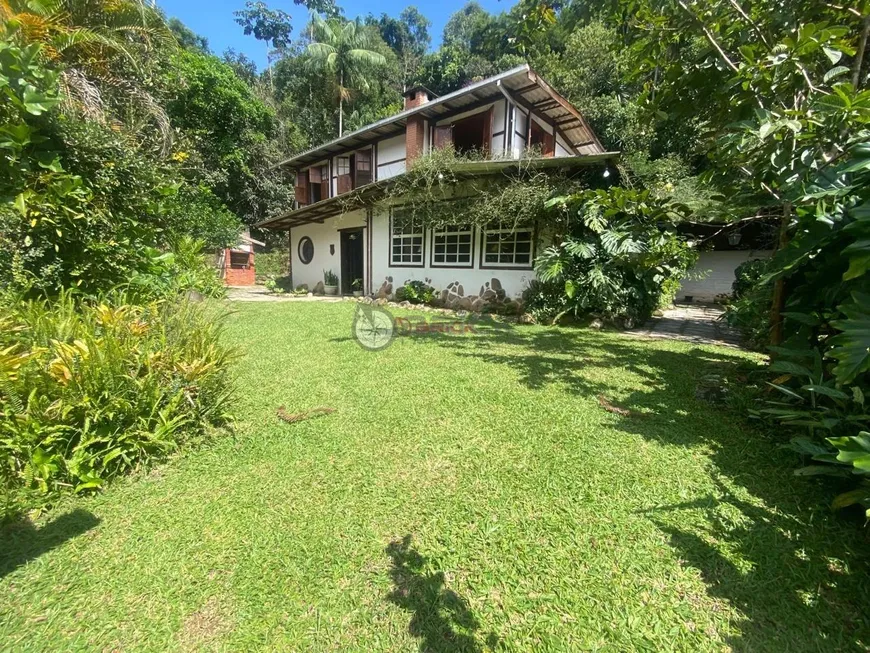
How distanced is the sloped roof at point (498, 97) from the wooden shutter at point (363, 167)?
1.41 feet

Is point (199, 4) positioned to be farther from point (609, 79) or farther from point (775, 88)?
point (775, 88)

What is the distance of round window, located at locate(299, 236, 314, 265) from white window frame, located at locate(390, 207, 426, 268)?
4.98m

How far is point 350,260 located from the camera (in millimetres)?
14070

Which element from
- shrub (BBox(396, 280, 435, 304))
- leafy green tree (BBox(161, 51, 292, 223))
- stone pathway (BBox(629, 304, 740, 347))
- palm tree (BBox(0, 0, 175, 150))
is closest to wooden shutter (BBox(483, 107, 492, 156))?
shrub (BBox(396, 280, 435, 304))

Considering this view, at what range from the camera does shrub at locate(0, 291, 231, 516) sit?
1905 millimetres

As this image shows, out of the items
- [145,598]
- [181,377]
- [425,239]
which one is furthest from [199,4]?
[145,598]

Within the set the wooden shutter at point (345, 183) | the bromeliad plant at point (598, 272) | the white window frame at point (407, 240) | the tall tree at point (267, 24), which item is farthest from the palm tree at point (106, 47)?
the tall tree at point (267, 24)

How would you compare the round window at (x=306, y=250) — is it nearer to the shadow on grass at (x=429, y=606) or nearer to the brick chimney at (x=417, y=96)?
the brick chimney at (x=417, y=96)

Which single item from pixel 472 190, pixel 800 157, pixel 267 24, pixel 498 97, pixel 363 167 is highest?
pixel 267 24

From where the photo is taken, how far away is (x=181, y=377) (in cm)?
249

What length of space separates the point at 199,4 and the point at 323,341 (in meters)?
26.7

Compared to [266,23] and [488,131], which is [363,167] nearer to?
[488,131]

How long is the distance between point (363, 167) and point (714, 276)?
44.6 ft

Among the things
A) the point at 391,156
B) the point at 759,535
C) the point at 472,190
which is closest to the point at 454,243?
the point at 472,190
